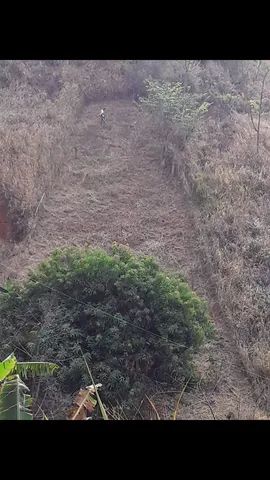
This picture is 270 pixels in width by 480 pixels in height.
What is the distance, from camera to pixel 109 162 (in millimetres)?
11438

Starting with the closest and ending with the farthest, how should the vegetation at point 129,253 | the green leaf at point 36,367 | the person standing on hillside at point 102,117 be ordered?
the green leaf at point 36,367, the vegetation at point 129,253, the person standing on hillside at point 102,117

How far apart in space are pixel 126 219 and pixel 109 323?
4252mm

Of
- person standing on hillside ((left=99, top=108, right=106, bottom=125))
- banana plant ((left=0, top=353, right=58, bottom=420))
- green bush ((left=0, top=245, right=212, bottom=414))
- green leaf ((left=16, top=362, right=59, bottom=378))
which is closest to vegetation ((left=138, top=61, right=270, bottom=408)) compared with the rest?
green bush ((left=0, top=245, right=212, bottom=414))

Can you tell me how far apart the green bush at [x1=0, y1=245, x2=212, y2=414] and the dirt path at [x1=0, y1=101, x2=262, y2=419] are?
54 cm

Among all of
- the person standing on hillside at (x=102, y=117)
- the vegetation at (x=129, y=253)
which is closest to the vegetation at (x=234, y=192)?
the vegetation at (x=129, y=253)

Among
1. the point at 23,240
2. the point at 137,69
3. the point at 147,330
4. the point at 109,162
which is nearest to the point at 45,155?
the point at 109,162

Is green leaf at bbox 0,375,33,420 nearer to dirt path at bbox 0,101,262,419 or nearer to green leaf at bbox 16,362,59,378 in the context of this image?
green leaf at bbox 16,362,59,378

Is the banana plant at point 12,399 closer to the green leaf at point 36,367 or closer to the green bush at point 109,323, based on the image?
the green leaf at point 36,367

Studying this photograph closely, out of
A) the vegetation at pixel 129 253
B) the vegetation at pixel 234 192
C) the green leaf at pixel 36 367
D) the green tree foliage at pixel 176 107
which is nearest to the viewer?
the green leaf at pixel 36 367

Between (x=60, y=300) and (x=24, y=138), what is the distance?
5.43 meters

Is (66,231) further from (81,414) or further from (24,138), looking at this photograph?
(81,414)

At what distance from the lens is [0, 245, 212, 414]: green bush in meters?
5.56

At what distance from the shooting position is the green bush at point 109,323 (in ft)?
18.2

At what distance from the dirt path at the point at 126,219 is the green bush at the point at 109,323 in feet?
1.76
